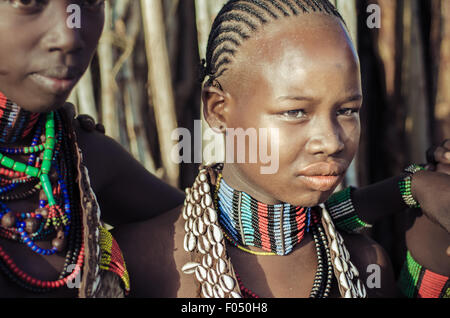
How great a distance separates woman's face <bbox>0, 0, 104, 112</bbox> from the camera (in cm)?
120

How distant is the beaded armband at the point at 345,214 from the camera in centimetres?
176

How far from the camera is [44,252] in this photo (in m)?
1.37

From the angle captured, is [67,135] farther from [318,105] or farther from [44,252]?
[318,105]

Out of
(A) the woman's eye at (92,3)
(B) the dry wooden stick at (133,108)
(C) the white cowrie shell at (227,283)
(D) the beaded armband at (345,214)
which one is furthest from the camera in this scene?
(B) the dry wooden stick at (133,108)

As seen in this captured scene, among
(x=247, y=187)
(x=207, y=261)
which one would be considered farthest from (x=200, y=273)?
(x=247, y=187)

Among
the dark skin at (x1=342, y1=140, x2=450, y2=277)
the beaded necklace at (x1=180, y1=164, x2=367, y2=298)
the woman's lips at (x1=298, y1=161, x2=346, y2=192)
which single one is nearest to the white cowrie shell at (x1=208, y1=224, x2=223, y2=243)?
the beaded necklace at (x1=180, y1=164, x2=367, y2=298)

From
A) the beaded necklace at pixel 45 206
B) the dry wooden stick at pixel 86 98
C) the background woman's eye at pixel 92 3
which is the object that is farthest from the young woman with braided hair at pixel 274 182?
the dry wooden stick at pixel 86 98

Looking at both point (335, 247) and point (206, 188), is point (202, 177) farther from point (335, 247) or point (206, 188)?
point (335, 247)

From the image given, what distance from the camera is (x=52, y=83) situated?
50.0 inches

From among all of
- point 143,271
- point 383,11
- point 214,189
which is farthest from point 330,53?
point 383,11

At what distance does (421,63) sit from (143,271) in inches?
82.2

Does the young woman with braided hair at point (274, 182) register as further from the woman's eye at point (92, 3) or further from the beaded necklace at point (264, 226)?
the woman's eye at point (92, 3)

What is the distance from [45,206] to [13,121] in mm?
243

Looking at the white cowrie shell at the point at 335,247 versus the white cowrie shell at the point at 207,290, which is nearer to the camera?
the white cowrie shell at the point at 207,290
